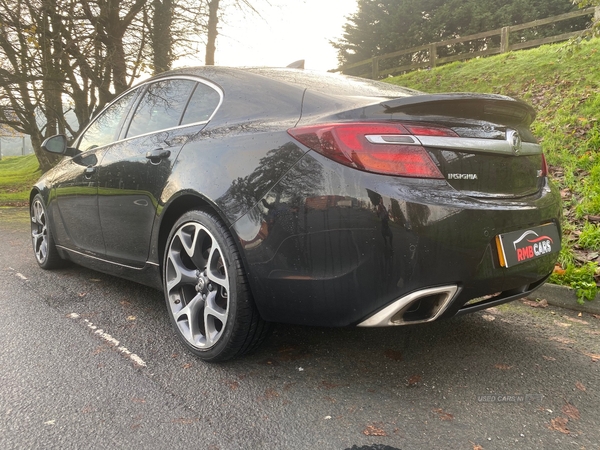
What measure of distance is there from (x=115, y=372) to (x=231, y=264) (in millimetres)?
799

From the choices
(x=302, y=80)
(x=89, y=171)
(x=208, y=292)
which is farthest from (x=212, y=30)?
(x=208, y=292)

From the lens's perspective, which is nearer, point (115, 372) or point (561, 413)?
point (561, 413)

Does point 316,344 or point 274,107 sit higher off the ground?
point 274,107

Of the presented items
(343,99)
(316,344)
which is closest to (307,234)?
(343,99)

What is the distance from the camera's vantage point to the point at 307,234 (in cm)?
193

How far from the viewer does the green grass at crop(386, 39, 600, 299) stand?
3.90 metres

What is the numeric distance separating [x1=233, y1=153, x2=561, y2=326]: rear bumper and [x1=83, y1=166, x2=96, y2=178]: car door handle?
1.82m

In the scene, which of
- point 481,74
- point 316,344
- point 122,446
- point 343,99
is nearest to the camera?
point 122,446

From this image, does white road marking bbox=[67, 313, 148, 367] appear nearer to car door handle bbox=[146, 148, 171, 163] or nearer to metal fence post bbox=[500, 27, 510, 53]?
car door handle bbox=[146, 148, 171, 163]

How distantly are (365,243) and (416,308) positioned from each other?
367 mm

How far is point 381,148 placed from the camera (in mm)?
1848

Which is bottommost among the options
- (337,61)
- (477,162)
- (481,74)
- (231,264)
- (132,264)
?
(132,264)

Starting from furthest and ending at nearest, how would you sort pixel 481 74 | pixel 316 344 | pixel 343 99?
1. pixel 481 74
2. pixel 316 344
3. pixel 343 99

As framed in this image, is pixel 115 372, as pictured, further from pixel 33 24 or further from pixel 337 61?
pixel 337 61
